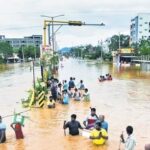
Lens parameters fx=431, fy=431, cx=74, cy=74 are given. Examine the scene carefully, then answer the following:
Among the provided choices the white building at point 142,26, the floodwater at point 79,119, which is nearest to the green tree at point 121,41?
the white building at point 142,26

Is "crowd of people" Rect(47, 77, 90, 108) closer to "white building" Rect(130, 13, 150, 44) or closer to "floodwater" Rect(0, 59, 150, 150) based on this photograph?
"floodwater" Rect(0, 59, 150, 150)

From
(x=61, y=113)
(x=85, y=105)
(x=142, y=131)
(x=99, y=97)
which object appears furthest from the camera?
(x=99, y=97)

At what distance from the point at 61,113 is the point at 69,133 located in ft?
19.7

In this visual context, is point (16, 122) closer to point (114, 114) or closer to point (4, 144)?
point (4, 144)

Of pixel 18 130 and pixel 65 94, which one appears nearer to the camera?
pixel 18 130

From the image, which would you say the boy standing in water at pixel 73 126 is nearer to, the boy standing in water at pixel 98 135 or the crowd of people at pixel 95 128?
the crowd of people at pixel 95 128

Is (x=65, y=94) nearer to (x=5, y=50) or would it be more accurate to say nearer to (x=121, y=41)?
(x=5, y=50)

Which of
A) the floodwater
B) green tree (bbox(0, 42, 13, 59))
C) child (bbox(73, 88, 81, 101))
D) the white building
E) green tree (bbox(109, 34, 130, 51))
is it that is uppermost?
the white building

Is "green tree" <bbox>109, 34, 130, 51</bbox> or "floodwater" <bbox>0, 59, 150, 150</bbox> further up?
"green tree" <bbox>109, 34, 130, 51</bbox>

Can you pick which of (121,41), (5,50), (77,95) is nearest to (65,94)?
(77,95)

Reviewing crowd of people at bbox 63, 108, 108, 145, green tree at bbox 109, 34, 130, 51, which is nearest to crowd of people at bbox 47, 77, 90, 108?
crowd of people at bbox 63, 108, 108, 145

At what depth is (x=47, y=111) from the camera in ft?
78.2

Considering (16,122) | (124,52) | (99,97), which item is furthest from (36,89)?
(124,52)

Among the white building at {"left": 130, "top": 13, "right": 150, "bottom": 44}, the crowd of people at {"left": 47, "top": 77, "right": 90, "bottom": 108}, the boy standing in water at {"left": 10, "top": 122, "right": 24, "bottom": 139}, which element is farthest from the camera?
the white building at {"left": 130, "top": 13, "right": 150, "bottom": 44}
